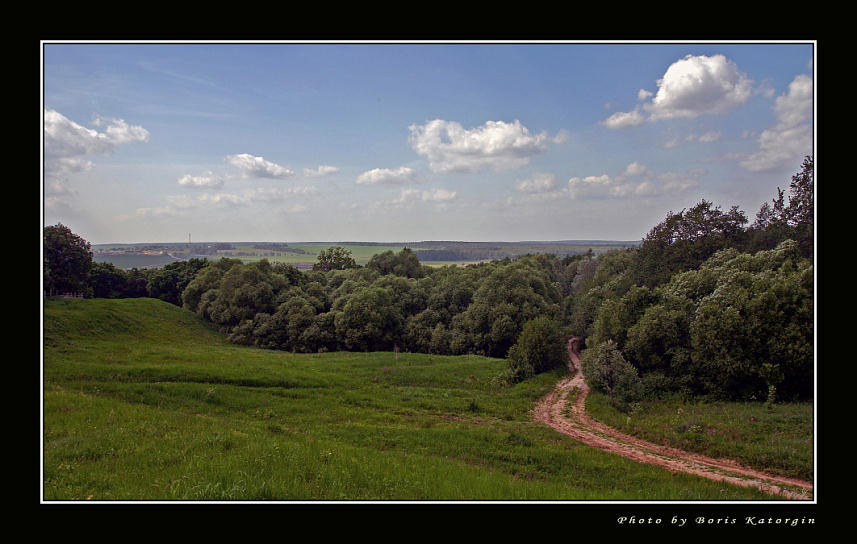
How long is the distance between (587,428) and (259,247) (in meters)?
30.1

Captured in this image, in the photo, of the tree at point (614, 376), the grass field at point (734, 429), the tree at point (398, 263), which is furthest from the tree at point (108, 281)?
the grass field at point (734, 429)

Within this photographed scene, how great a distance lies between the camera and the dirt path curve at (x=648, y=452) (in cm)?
1124

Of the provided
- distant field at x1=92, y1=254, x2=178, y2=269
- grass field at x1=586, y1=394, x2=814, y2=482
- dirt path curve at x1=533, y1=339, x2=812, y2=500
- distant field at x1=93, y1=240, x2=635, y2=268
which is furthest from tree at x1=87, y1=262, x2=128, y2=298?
grass field at x1=586, y1=394, x2=814, y2=482

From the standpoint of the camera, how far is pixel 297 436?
41.7ft

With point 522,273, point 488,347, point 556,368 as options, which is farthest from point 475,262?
point 556,368

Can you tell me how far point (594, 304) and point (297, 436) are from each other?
37661 millimetres

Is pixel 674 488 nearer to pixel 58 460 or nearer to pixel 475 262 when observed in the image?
pixel 58 460

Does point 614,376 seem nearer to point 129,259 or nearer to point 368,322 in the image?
point 368,322

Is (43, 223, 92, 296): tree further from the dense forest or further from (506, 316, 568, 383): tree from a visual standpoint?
(506, 316, 568, 383): tree

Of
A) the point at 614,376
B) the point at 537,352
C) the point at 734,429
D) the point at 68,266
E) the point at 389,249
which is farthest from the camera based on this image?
the point at 389,249

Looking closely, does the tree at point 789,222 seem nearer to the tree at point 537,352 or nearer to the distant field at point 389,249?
the distant field at point 389,249

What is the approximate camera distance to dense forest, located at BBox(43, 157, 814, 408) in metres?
18.6

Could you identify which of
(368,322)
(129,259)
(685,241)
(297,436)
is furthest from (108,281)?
(685,241)

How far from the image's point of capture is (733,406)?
17812mm
